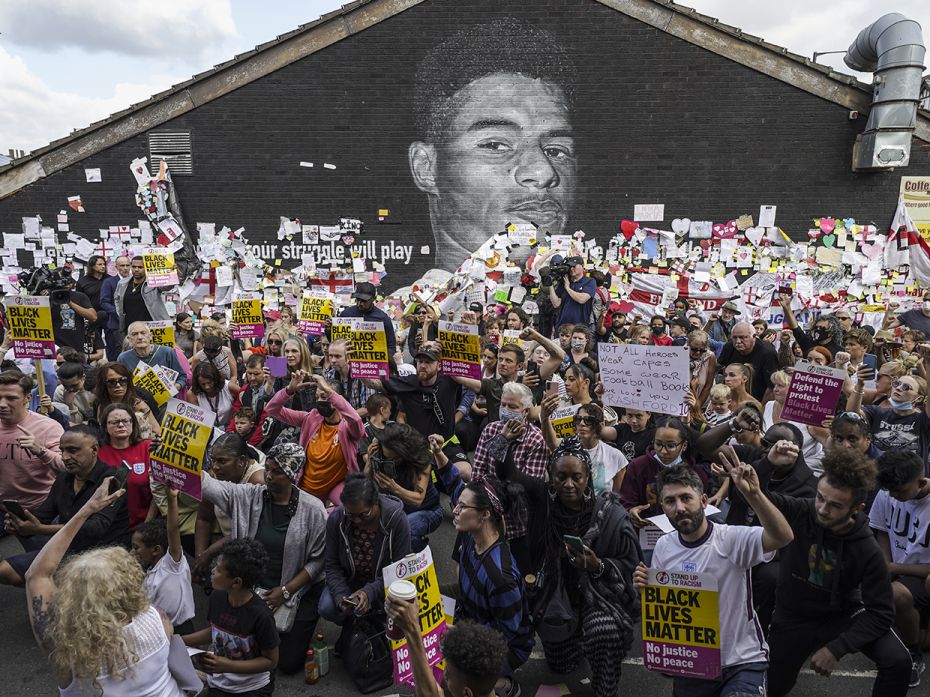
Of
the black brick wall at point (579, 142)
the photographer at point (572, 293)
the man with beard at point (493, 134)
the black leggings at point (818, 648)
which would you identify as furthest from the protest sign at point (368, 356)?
the black brick wall at point (579, 142)

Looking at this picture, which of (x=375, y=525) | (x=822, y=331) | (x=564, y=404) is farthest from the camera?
(x=822, y=331)

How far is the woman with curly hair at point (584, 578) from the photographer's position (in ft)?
12.4

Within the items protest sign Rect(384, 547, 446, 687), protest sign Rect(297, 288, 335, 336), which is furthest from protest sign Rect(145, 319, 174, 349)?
protest sign Rect(384, 547, 446, 687)

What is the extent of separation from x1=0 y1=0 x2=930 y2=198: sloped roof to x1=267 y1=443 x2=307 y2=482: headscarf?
10385mm

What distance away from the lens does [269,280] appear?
13.0m

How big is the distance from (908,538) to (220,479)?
4381 mm

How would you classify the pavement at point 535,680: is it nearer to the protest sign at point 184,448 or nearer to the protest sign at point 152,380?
the protest sign at point 184,448

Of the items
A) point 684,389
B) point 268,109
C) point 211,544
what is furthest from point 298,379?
point 268,109

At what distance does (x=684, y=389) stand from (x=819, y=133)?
31.5ft

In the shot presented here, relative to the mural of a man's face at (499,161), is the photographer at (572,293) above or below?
below

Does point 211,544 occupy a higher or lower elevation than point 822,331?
lower

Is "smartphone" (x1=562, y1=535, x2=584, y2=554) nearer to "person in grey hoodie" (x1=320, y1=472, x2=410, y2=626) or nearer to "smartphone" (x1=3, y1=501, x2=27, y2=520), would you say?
"person in grey hoodie" (x1=320, y1=472, x2=410, y2=626)

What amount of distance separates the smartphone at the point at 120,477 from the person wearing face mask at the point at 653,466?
336 centimetres

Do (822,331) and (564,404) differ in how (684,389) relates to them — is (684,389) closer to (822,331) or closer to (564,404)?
(564,404)
